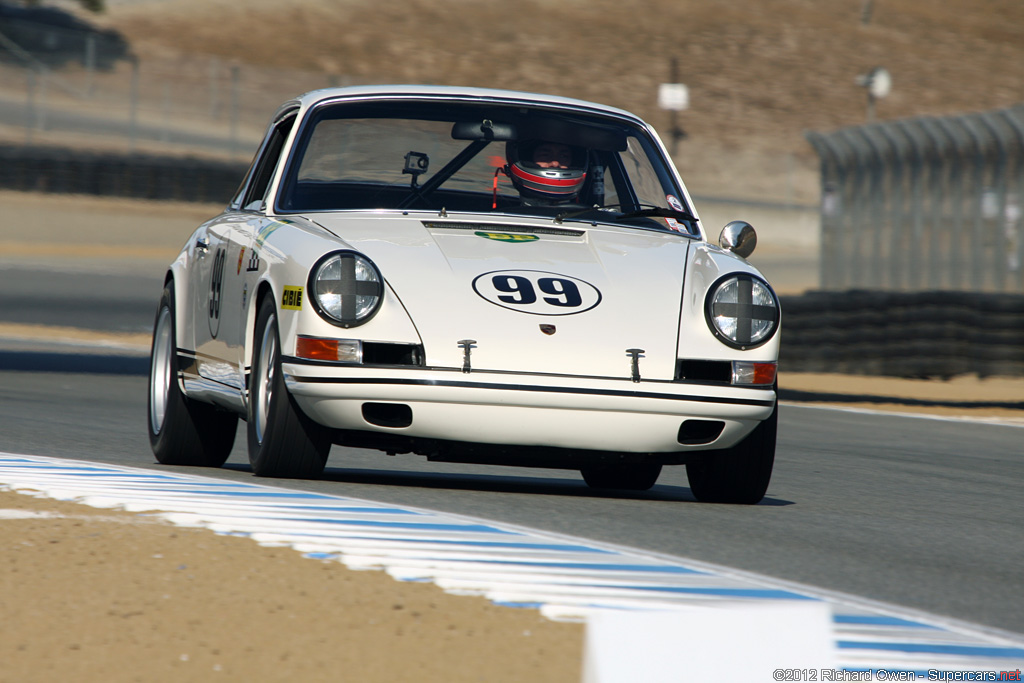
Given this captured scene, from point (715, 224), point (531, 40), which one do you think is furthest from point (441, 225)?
point (531, 40)

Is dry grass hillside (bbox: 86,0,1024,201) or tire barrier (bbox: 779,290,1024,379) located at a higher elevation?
dry grass hillside (bbox: 86,0,1024,201)

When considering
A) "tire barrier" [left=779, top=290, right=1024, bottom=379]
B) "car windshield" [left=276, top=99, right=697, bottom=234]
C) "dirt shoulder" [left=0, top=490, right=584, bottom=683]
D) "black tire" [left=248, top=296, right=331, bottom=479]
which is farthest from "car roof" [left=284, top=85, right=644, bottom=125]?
"tire barrier" [left=779, top=290, right=1024, bottom=379]

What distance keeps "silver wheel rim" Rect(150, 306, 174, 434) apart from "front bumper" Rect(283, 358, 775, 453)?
6.52 feet

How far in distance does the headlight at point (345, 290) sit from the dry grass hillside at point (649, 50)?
49.0m

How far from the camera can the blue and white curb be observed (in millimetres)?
2572

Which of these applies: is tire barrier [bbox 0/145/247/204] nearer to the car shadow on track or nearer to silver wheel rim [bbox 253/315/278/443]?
the car shadow on track

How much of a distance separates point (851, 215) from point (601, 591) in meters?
17.7

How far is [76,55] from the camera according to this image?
4166 centimetres

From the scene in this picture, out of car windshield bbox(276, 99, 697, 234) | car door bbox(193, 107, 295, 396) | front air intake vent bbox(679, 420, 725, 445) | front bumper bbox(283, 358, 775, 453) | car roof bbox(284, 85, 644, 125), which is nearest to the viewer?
front bumper bbox(283, 358, 775, 453)

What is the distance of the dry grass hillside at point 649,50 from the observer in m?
58.8

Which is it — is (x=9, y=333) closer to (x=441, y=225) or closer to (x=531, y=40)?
(x=441, y=225)

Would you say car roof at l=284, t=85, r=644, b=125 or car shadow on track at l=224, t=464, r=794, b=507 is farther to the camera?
car roof at l=284, t=85, r=644, b=125

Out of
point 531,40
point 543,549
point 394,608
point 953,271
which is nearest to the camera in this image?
point 394,608

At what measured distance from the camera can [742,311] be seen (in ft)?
19.7
